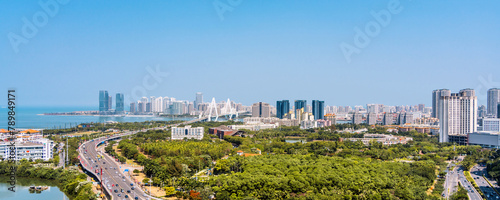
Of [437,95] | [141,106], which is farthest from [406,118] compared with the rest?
[141,106]

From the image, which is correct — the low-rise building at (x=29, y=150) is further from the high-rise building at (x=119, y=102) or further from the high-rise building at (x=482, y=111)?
the high-rise building at (x=119, y=102)

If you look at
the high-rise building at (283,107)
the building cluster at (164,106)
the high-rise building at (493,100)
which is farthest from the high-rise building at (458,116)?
the building cluster at (164,106)

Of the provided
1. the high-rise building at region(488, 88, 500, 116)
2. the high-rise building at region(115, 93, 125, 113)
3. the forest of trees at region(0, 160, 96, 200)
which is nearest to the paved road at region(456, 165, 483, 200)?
the forest of trees at region(0, 160, 96, 200)

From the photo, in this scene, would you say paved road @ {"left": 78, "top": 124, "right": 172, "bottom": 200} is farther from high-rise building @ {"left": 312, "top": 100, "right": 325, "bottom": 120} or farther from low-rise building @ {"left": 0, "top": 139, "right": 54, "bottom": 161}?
high-rise building @ {"left": 312, "top": 100, "right": 325, "bottom": 120}

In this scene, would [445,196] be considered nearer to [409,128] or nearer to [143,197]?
[143,197]

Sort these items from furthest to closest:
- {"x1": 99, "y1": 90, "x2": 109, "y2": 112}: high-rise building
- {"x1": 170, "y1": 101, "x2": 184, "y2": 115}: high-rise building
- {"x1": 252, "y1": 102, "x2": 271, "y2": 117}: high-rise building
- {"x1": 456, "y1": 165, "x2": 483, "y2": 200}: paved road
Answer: {"x1": 170, "y1": 101, "x2": 184, "y2": 115}: high-rise building, {"x1": 99, "y1": 90, "x2": 109, "y2": 112}: high-rise building, {"x1": 252, "y1": 102, "x2": 271, "y2": 117}: high-rise building, {"x1": 456, "y1": 165, "x2": 483, "y2": 200}: paved road

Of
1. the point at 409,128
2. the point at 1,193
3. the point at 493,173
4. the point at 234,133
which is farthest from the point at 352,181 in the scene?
the point at 409,128
